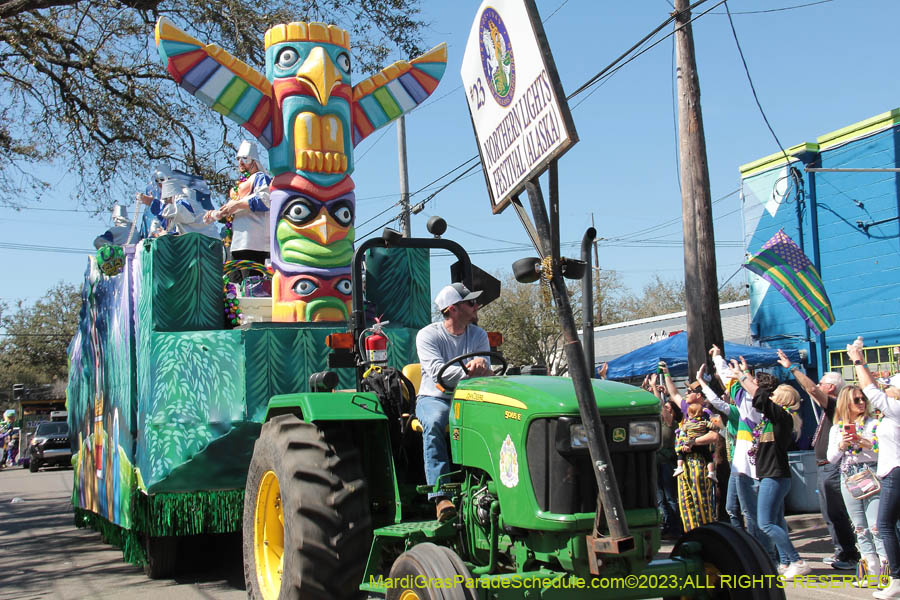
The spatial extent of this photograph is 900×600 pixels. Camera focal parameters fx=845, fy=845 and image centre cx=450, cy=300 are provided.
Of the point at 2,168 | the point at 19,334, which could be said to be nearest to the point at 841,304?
the point at 2,168

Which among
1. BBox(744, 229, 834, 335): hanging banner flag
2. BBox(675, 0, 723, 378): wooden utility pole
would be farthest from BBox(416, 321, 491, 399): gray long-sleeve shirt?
BBox(744, 229, 834, 335): hanging banner flag

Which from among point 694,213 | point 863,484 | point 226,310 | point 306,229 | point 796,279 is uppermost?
point 694,213

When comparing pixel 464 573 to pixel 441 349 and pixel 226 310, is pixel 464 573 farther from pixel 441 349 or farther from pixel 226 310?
pixel 226 310

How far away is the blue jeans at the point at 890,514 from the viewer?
6.55 metres

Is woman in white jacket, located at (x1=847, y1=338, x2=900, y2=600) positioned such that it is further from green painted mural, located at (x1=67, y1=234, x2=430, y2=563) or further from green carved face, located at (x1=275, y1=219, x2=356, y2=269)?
green carved face, located at (x1=275, y1=219, x2=356, y2=269)

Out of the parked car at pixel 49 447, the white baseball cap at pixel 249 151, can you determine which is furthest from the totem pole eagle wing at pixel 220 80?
the parked car at pixel 49 447

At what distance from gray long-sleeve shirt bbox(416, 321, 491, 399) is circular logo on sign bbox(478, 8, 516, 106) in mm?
1622

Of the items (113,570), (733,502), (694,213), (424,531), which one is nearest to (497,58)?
(424,531)

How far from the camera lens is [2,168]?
43.4 ft

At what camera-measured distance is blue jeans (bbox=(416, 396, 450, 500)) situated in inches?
185

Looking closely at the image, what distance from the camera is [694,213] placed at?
9.95 meters

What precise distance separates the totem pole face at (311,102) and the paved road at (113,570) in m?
3.87

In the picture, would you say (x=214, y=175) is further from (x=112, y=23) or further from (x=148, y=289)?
(x=148, y=289)

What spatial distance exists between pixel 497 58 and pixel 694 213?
6.54 m
